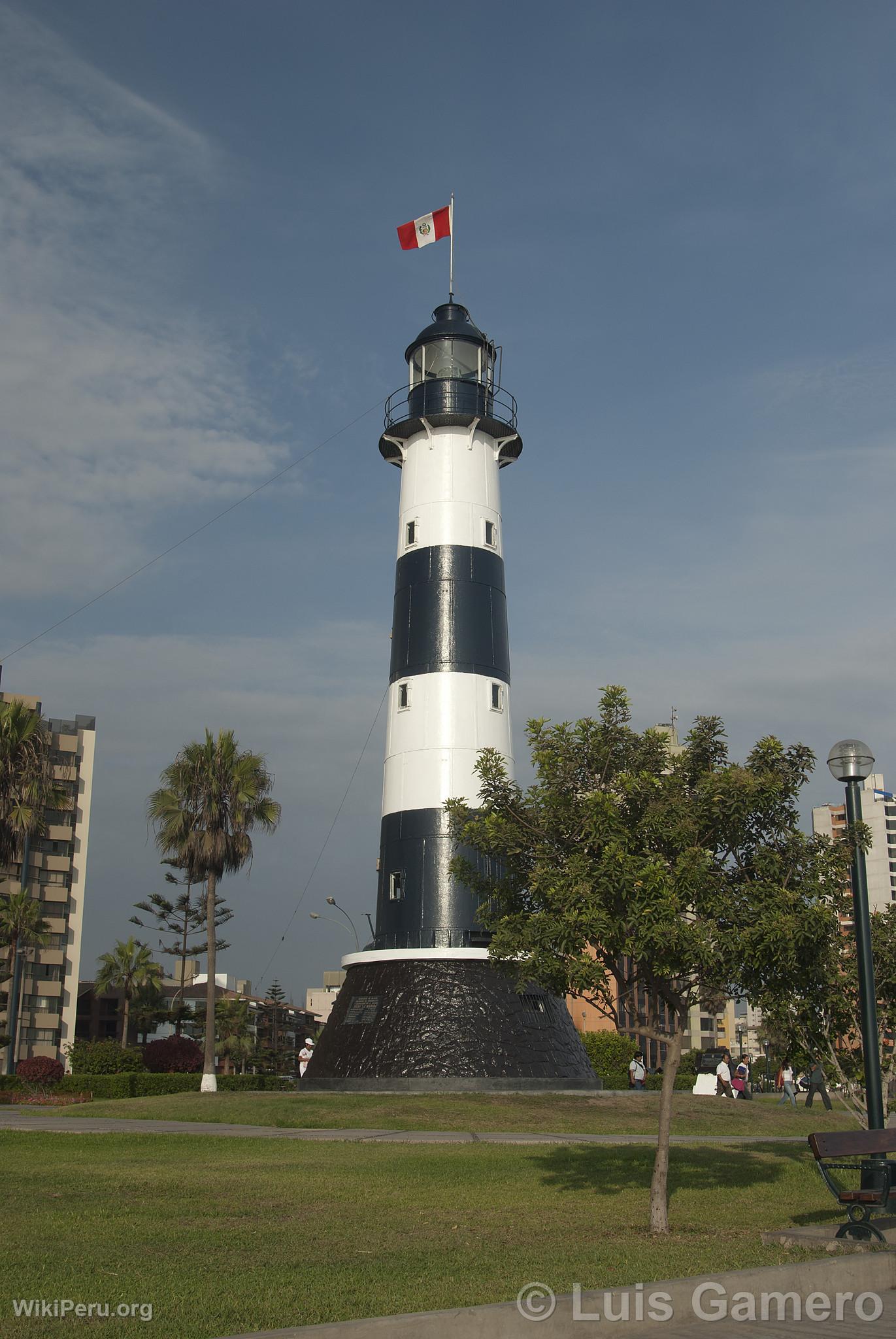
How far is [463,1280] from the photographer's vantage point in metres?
8.17

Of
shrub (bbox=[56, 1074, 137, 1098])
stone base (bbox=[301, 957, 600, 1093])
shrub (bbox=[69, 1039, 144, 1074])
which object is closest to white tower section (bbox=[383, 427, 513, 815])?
stone base (bbox=[301, 957, 600, 1093])

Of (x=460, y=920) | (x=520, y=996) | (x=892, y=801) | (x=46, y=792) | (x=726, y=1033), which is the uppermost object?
(x=892, y=801)

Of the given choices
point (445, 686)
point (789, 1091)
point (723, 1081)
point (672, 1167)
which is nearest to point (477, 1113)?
point (672, 1167)

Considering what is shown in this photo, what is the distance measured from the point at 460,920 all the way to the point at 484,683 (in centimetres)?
571

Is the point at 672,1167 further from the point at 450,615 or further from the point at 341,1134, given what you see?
the point at 450,615

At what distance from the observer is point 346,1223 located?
10922 millimetres

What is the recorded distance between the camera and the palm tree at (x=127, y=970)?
63.9 m

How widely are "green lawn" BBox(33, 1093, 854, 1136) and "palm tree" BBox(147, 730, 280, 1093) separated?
38.7ft

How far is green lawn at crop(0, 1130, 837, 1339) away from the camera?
7.67 m

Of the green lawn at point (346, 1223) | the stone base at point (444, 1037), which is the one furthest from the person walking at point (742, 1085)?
the green lawn at point (346, 1223)

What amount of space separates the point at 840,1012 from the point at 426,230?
25686 mm

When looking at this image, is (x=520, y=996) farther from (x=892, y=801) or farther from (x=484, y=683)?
(x=892, y=801)

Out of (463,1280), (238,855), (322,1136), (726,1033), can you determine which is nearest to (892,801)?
(726,1033)

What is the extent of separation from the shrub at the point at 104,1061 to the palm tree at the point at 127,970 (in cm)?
2234
